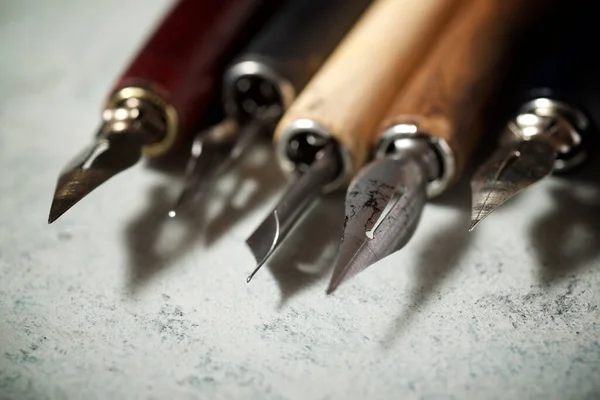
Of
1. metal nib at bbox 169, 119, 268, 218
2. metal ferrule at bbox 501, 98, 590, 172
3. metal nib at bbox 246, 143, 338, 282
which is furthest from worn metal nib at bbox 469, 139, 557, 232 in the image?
metal nib at bbox 169, 119, 268, 218

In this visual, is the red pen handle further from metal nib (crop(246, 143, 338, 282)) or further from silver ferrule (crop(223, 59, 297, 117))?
metal nib (crop(246, 143, 338, 282))

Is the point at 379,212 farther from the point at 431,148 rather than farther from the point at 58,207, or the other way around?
the point at 58,207

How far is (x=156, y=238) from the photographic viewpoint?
1.93 feet

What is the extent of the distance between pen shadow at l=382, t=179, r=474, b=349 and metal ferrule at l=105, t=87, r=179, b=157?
0.79 ft

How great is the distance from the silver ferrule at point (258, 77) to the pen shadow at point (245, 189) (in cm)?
5

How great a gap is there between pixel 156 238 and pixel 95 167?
0.24 feet

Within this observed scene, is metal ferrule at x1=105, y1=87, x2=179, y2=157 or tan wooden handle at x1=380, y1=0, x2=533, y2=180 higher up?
metal ferrule at x1=105, y1=87, x2=179, y2=157

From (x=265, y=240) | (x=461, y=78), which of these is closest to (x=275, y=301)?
(x=265, y=240)

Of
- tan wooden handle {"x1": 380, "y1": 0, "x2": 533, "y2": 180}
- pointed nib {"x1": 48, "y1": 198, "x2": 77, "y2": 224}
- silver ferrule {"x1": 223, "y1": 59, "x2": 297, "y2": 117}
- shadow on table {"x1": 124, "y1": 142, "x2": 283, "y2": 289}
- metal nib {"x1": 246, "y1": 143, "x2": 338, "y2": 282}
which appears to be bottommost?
shadow on table {"x1": 124, "y1": 142, "x2": 283, "y2": 289}

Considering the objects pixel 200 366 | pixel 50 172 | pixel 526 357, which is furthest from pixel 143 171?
pixel 526 357

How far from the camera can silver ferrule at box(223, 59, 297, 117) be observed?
2.09 ft

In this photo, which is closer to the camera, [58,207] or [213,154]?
[58,207]

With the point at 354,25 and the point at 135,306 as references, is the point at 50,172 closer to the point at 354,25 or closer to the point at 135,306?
the point at 135,306

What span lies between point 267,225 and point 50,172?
0.79 ft
